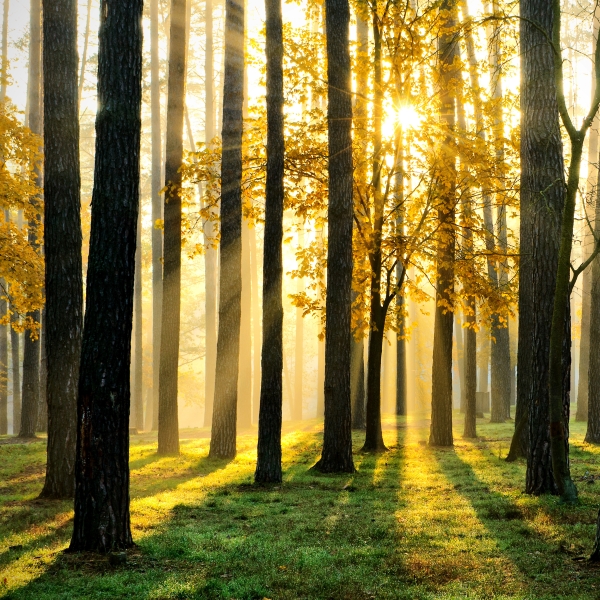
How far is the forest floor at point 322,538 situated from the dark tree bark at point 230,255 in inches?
66.0

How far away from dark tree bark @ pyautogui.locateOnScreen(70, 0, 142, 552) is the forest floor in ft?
1.72

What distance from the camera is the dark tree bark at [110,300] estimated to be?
6715 mm

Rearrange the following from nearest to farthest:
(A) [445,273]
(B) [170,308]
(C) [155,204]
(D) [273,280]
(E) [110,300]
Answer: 1. (E) [110,300]
2. (D) [273,280]
3. (B) [170,308]
4. (A) [445,273]
5. (C) [155,204]

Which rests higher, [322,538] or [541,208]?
[541,208]

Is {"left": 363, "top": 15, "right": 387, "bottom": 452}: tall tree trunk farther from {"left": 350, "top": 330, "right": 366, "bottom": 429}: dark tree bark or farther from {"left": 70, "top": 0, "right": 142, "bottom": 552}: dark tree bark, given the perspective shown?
{"left": 70, "top": 0, "right": 142, "bottom": 552}: dark tree bark

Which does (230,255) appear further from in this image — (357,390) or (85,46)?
(85,46)

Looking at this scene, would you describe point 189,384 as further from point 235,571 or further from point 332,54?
point 235,571

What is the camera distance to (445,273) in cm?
1560

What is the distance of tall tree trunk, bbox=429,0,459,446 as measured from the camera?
47.1 feet

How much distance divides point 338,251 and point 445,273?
406 centimetres

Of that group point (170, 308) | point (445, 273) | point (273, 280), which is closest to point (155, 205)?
point (170, 308)

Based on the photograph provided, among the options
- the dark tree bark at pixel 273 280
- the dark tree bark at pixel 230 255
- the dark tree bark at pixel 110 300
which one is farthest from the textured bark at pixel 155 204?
the dark tree bark at pixel 110 300

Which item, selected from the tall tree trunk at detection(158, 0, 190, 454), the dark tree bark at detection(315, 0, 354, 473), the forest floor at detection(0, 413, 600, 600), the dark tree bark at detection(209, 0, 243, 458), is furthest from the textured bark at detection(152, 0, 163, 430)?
the dark tree bark at detection(315, 0, 354, 473)

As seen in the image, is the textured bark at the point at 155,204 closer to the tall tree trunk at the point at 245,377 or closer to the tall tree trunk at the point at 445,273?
the tall tree trunk at the point at 245,377
